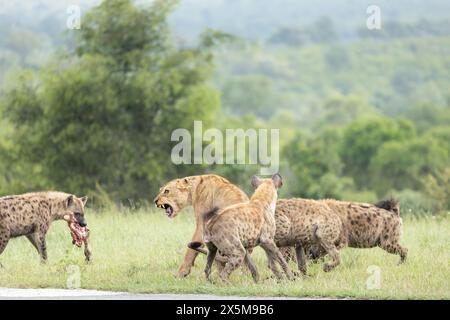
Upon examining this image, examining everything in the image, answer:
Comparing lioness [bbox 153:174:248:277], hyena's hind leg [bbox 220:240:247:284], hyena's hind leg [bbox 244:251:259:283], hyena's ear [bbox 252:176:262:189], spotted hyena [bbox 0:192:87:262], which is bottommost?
hyena's hind leg [bbox 244:251:259:283]

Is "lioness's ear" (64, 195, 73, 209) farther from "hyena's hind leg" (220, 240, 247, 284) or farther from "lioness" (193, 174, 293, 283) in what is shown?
"hyena's hind leg" (220, 240, 247, 284)

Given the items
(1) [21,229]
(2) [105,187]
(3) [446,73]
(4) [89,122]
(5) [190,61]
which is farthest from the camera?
(3) [446,73]

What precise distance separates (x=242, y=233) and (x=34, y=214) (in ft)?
9.90

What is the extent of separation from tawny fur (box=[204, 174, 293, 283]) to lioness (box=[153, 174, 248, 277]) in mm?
499

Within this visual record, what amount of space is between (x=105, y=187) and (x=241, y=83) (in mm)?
114903

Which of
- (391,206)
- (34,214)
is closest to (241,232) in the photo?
(391,206)

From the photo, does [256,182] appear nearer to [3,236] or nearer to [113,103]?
[3,236]

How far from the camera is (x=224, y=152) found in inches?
1561

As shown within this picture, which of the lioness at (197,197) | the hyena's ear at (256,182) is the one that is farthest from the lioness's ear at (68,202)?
the hyena's ear at (256,182)

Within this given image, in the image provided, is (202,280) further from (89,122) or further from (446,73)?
(446,73)

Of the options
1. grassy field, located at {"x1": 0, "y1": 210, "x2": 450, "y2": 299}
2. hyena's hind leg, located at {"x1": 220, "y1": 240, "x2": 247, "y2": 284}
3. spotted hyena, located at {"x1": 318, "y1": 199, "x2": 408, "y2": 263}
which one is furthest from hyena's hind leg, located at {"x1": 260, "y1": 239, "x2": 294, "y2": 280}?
spotted hyena, located at {"x1": 318, "y1": 199, "x2": 408, "y2": 263}

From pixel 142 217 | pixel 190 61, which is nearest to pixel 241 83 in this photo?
pixel 190 61

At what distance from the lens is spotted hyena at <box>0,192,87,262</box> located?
42.1 feet

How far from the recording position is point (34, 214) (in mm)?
13078
